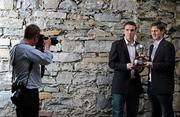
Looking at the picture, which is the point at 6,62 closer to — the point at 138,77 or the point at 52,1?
the point at 52,1

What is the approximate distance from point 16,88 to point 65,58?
4.88 ft

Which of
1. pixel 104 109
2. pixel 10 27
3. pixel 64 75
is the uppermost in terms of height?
pixel 10 27

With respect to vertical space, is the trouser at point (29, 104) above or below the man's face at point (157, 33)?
below

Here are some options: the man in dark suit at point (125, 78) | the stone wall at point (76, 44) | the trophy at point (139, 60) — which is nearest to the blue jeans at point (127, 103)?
the man in dark suit at point (125, 78)

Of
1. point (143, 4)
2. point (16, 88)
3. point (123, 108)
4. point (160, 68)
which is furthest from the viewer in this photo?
point (143, 4)

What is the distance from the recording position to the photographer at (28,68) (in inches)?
142

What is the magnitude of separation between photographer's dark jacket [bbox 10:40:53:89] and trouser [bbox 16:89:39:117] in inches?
2.2

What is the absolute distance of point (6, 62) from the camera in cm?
501

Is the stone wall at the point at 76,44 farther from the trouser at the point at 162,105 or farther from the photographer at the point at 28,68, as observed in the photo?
the photographer at the point at 28,68

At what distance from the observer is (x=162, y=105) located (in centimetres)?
435

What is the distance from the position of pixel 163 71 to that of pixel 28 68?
1.59 metres

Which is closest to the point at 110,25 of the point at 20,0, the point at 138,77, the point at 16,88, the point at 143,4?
the point at 143,4

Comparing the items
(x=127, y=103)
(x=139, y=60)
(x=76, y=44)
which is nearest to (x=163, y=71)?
(x=139, y=60)

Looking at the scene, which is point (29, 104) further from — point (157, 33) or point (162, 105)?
point (157, 33)
